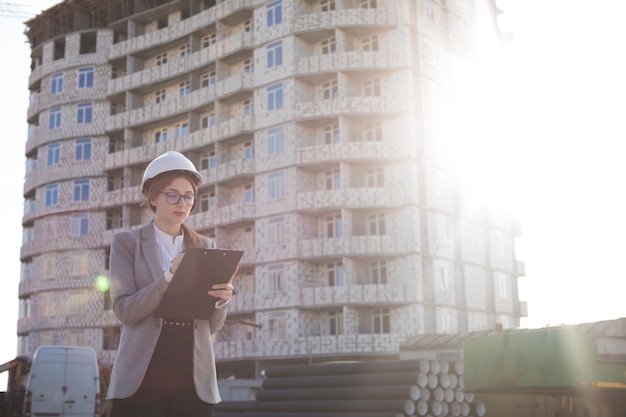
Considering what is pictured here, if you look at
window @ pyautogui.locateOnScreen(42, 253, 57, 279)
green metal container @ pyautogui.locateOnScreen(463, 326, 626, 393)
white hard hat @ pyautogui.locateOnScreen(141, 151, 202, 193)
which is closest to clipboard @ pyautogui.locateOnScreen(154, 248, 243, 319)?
white hard hat @ pyautogui.locateOnScreen(141, 151, 202, 193)

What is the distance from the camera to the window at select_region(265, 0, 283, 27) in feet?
160

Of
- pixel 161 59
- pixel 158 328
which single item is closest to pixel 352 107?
pixel 161 59

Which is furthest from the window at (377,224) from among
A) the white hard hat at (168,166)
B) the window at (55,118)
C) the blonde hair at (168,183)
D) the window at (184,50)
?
the white hard hat at (168,166)

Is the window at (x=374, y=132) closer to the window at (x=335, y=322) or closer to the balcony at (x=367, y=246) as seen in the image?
the balcony at (x=367, y=246)

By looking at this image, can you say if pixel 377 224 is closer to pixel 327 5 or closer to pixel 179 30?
pixel 327 5

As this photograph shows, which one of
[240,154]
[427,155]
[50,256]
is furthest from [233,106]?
[50,256]

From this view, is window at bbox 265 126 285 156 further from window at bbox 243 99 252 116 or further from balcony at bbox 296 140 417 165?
window at bbox 243 99 252 116

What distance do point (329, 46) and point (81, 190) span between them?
20909 mm

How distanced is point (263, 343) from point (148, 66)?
2315 centimetres

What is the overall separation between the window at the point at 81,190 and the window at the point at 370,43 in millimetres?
22067

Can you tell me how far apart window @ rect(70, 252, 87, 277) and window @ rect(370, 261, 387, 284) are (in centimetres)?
2139

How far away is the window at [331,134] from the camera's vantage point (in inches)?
1852

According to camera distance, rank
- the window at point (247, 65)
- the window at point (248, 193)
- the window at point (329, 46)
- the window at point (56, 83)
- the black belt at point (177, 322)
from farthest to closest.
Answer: the window at point (56, 83) < the window at point (247, 65) < the window at point (248, 193) < the window at point (329, 46) < the black belt at point (177, 322)

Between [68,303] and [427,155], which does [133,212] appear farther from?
[427,155]
